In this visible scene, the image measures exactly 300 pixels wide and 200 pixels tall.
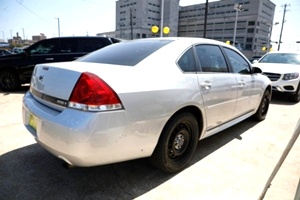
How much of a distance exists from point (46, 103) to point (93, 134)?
2.23 feet

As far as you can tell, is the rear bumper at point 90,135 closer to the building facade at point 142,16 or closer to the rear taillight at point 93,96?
the rear taillight at point 93,96

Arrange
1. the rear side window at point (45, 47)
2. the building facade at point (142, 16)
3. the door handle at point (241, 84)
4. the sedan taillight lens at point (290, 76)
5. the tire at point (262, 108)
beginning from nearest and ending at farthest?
the door handle at point (241, 84) < the tire at point (262, 108) < the sedan taillight lens at point (290, 76) < the rear side window at point (45, 47) < the building facade at point (142, 16)

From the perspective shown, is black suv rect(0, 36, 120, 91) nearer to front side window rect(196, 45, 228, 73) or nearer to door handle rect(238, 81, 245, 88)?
front side window rect(196, 45, 228, 73)

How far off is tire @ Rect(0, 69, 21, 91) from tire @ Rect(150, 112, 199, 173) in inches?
250

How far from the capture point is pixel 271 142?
11.4 feet

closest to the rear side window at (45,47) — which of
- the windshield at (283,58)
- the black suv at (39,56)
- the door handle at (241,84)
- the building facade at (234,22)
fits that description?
the black suv at (39,56)

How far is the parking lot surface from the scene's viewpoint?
2.16 m

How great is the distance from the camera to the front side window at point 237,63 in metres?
3.32

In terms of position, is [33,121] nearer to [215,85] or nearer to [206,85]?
[206,85]

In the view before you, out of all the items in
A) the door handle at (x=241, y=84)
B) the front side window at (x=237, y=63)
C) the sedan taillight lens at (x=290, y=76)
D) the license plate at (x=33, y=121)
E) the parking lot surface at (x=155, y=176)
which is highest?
the front side window at (x=237, y=63)

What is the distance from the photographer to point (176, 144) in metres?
2.49

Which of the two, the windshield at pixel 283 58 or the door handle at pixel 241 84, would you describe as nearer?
the door handle at pixel 241 84

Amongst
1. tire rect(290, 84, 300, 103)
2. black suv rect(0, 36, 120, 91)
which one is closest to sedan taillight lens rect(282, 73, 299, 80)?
tire rect(290, 84, 300, 103)

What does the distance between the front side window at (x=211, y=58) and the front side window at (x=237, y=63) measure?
0.22 metres
